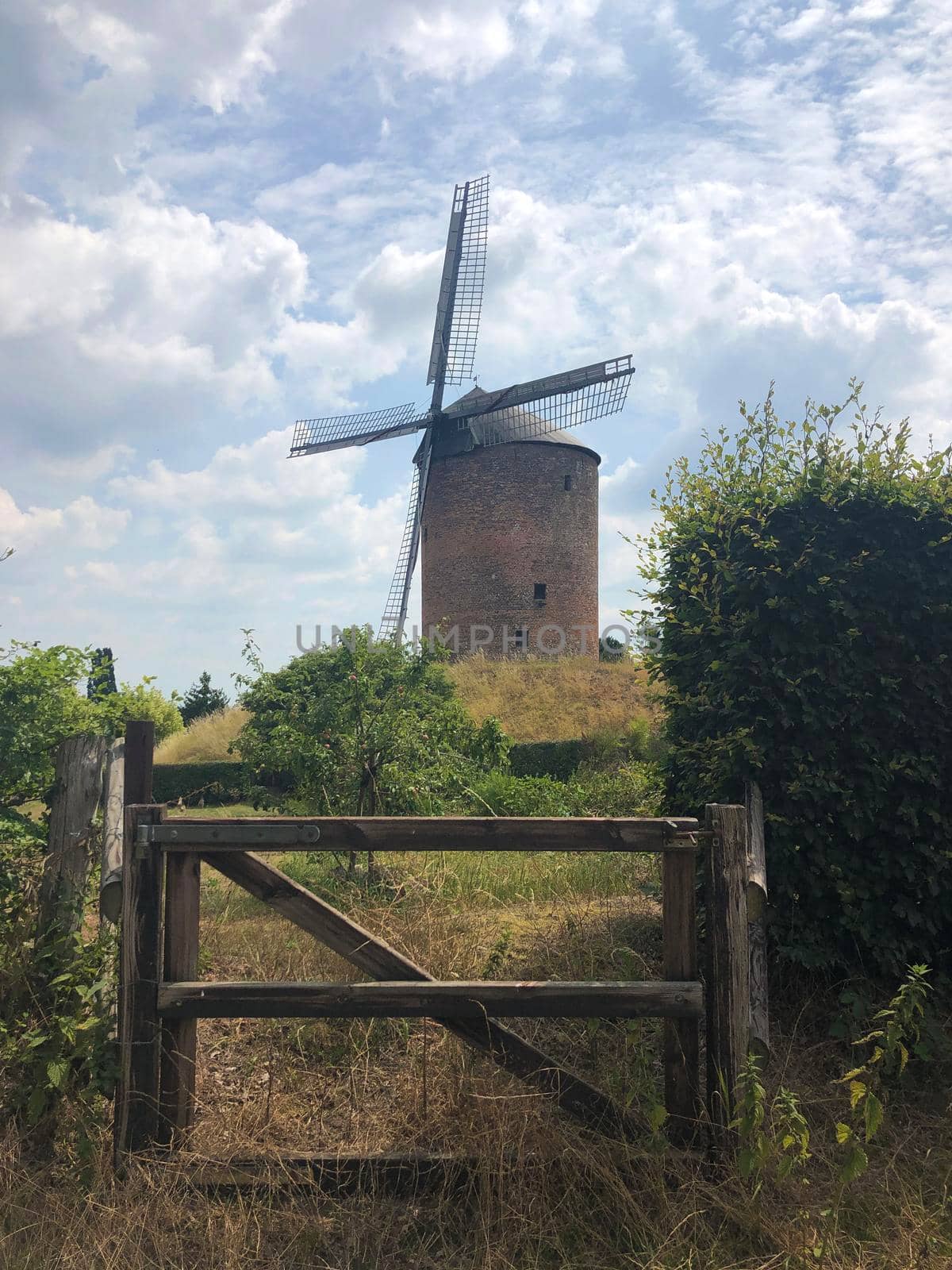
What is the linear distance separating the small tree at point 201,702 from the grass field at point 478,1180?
29.2 m

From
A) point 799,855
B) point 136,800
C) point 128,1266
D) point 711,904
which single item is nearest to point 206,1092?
point 128,1266

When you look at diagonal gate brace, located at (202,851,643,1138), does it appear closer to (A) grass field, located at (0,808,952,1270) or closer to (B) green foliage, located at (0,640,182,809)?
(A) grass field, located at (0,808,952,1270)

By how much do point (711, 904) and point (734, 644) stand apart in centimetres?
196

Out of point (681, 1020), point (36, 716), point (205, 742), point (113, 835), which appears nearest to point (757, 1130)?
point (681, 1020)

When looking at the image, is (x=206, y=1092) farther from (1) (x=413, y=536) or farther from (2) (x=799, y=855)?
(1) (x=413, y=536)

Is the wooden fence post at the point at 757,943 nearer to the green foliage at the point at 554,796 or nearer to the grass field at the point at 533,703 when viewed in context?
the green foliage at the point at 554,796

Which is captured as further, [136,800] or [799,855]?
[799,855]

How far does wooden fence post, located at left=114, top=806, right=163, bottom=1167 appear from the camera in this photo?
3.76 metres

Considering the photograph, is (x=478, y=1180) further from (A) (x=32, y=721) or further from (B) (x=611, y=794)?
(B) (x=611, y=794)

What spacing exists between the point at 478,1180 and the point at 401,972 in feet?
2.76

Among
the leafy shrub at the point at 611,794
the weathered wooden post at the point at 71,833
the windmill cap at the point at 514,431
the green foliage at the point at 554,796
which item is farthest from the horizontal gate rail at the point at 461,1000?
the windmill cap at the point at 514,431

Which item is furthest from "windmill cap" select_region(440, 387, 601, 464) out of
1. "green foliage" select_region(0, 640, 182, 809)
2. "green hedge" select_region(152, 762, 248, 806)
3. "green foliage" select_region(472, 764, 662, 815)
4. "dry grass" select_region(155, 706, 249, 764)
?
"green foliage" select_region(0, 640, 182, 809)

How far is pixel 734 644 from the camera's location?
5.47m

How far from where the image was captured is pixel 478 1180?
149 inches
